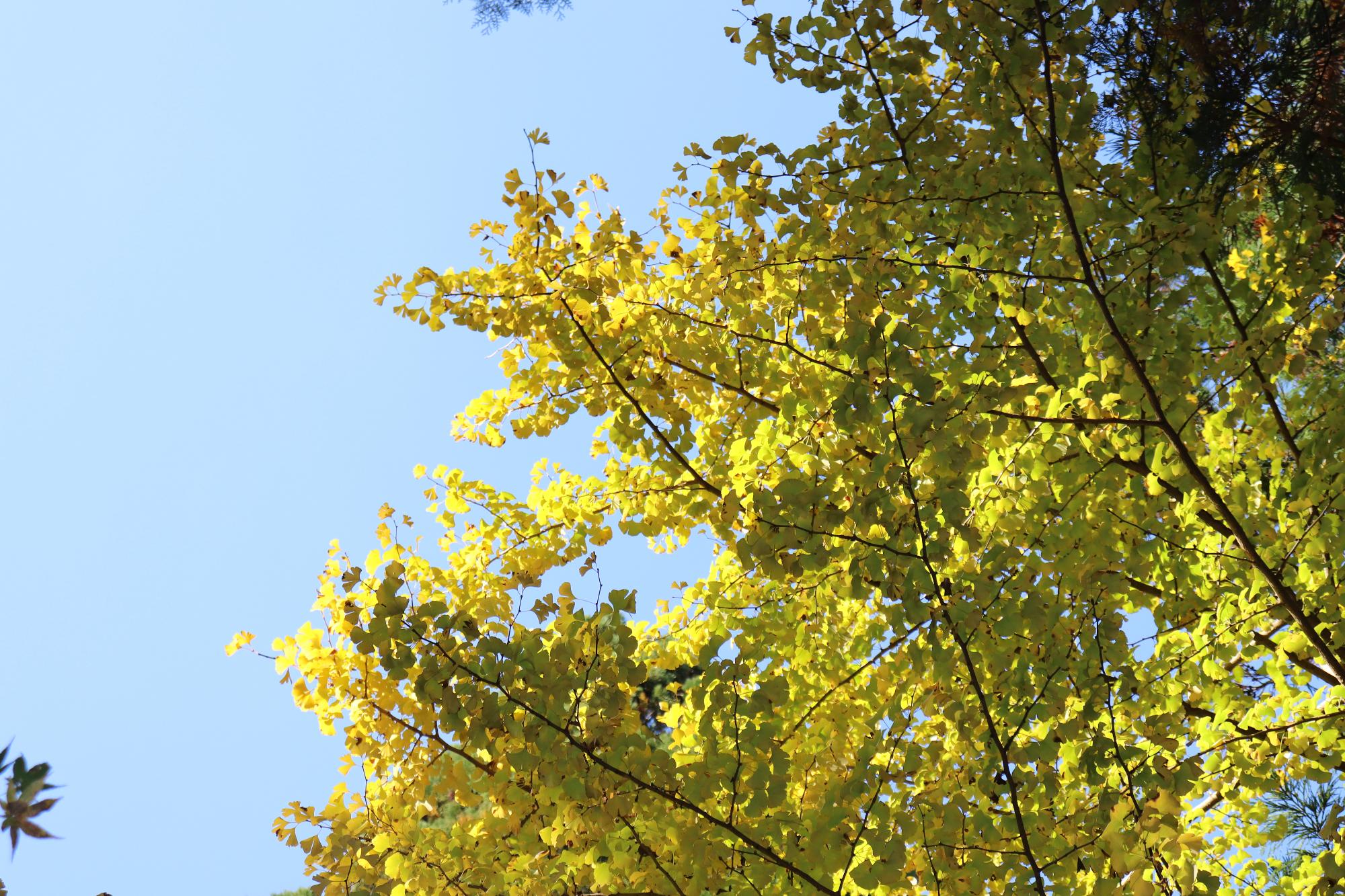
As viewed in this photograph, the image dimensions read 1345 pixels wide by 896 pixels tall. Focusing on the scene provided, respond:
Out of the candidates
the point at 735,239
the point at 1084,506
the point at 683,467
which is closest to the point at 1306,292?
the point at 1084,506

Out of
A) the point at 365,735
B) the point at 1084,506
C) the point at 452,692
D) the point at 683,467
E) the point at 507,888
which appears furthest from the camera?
the point at 683,467

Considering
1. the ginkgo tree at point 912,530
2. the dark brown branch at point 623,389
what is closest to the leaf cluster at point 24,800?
the ginkgo tree at point 912,530

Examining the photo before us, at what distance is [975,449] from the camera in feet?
9.82

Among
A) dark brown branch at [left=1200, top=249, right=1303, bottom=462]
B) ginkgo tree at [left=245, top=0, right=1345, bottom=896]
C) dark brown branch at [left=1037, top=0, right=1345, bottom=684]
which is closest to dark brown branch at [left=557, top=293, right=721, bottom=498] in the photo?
ginkgo tree at [left=245, top=0, right=1345, bottom=896]

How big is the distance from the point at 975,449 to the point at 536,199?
5.08 ft

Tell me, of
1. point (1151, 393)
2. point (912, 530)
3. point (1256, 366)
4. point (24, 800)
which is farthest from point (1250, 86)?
point (24, 800)

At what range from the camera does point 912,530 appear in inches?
88.8

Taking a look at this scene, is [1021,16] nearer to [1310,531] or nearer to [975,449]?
[975,449]

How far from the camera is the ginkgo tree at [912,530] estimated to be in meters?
2.15

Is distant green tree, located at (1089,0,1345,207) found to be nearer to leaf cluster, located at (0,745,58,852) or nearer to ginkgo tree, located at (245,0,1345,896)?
ginkgo tree, located at (245,0,1345,896)

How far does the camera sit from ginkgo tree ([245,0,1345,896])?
7.04 ft

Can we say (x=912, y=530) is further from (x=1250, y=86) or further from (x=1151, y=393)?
(x=1250, y=86)

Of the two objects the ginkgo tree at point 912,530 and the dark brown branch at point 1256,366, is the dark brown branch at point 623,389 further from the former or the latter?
the dark brown branch at point 1256,366

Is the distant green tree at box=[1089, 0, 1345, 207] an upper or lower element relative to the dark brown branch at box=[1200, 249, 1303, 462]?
upper
